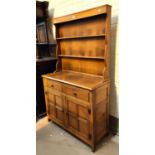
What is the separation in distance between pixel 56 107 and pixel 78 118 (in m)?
0.50

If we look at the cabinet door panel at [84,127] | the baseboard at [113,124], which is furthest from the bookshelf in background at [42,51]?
the baseboard at [113,124]

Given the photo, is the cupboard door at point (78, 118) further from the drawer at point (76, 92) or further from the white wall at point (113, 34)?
the white wall at point (113, 34)

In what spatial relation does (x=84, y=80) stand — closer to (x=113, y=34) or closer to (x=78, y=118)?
(x=78, y=118)

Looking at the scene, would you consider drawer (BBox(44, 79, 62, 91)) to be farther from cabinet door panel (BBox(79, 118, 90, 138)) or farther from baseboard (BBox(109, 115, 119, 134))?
baseboard (BBox(109, 115, 119, 134))

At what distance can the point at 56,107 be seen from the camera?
235 cm

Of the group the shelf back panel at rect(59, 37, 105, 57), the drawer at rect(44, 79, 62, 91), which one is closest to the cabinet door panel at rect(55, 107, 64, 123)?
the drawer at rect(44, 79, 62, 91)

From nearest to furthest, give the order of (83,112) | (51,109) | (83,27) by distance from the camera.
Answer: (83,112)
(83,27)
(51,109)

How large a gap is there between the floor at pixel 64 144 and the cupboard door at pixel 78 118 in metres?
0.16

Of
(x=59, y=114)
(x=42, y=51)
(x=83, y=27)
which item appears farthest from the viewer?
(x=42, y=51)

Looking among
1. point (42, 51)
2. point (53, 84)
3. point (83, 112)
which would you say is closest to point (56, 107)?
point (53, 84)

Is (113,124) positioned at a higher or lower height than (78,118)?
lower
